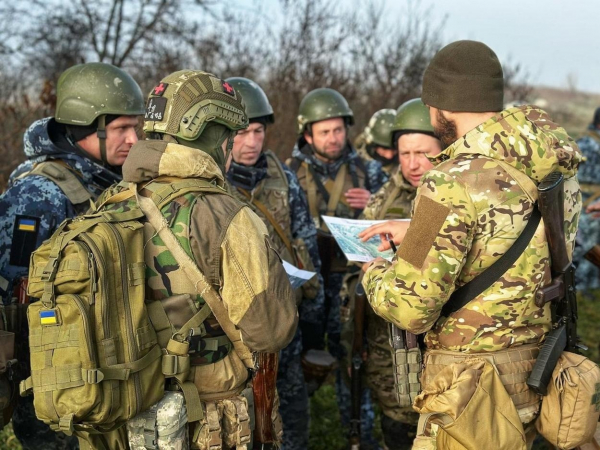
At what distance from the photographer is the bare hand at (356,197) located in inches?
238

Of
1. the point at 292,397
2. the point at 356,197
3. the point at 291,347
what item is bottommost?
the point at 292,397

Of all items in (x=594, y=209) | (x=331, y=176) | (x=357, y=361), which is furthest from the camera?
(x=331, y=176)

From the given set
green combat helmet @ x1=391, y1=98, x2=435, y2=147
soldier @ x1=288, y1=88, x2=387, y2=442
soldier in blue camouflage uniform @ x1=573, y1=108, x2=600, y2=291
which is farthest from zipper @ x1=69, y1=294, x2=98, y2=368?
soldier in blue camouflage uniform @ x1=573, y1=108, x2=600, y2=291

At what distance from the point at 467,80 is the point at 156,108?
1.34 m

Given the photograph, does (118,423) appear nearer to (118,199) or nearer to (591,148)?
(118,199)

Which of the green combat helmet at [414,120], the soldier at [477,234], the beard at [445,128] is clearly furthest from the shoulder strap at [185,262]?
the green combat helmet at [414,120]

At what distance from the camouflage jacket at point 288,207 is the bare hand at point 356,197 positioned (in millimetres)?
1450

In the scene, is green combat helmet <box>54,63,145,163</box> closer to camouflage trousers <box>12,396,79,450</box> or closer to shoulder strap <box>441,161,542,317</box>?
camouflage trousers <box>12,396,79,450</box>

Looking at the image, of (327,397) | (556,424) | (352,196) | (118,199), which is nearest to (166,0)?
(352,196)

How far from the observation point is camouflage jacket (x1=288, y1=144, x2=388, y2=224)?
6.09m

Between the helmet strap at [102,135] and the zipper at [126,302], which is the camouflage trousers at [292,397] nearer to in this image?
the helmet strap at [102,135]

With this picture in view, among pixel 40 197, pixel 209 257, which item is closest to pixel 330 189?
pixel 40 197

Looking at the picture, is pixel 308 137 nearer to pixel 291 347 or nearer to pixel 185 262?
pixel 291 347

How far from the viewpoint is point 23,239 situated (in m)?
3.38
